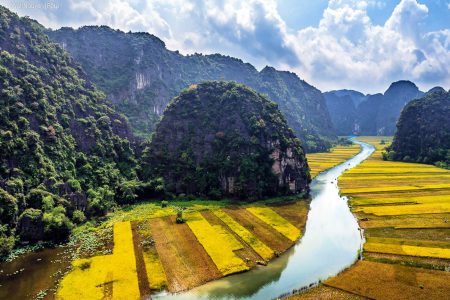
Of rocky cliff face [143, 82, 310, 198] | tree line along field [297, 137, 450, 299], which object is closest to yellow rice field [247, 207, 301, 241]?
rocky cliff face [143, 82, 310, 198]

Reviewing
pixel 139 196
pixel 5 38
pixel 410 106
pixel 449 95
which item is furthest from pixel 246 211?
pixel 449 95

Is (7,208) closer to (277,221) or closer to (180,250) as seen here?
(180,250)

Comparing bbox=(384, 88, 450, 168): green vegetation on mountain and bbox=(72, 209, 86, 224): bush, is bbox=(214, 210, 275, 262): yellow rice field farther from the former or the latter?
bbox=(384, 88, 450, 168): green vegetation on mountain

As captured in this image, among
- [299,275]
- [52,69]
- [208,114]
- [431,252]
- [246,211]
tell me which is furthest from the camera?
[208,114]

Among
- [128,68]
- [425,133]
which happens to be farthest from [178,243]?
[425,133]

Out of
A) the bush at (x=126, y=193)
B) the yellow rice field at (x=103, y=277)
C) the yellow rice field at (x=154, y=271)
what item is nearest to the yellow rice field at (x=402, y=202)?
the yellow rice field at (x=154, y=271)

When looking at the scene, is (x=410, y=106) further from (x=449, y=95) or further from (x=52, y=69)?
(x=52, y=69)
